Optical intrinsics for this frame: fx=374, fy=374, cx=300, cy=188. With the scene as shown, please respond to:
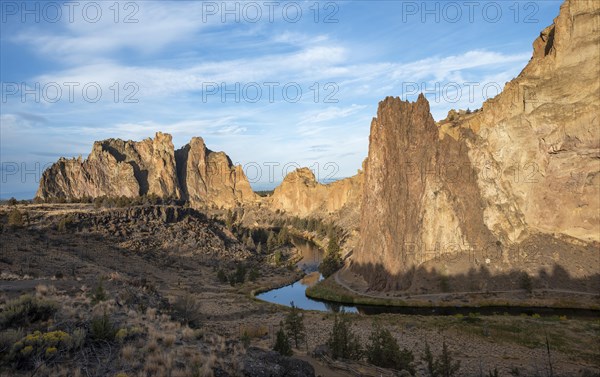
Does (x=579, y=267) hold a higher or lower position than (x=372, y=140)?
lower

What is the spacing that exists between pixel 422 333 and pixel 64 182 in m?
150

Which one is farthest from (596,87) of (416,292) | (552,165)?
(416,292)

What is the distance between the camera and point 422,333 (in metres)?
36.5

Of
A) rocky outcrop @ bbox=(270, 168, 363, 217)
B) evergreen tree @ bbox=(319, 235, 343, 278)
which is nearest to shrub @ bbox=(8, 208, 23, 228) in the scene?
evergreen tree @ bbox=(319, 235, 343, 278)

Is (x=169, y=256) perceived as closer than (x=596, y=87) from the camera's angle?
No

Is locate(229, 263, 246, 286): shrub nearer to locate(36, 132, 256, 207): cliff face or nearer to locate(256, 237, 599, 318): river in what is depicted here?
locate(256, 237, 599, 318): river

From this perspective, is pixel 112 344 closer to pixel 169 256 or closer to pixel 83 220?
pixel 169 256

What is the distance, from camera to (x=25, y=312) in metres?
14.2

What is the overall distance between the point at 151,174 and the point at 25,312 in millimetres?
164870

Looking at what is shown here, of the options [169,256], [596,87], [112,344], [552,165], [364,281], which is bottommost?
[364,281]

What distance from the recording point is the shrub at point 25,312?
1348cm

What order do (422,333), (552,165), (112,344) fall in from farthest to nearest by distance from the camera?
(552,165) → (422,333) → (112,344)

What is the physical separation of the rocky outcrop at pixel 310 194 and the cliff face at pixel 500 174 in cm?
7552

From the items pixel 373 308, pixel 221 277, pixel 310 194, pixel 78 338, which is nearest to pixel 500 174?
pixel 373 308
